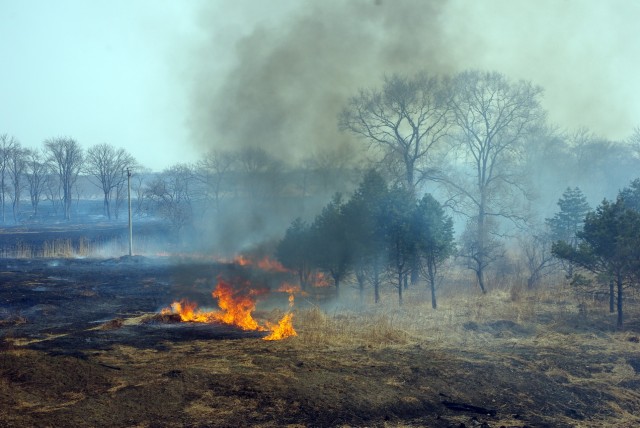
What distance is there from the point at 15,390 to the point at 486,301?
16040 millimetres

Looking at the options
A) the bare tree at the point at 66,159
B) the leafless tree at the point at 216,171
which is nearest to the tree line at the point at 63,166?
the bare tree at the point at 66,159

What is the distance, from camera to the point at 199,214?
136 feet

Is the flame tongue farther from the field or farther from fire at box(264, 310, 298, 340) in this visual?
fire at box(264, 310, 298, 340)

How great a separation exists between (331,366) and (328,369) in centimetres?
25

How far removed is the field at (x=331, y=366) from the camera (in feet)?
27.9

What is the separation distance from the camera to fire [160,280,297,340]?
1438cm

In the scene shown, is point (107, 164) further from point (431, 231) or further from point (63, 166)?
point (431, 231)

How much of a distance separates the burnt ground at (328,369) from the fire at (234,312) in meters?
0.52

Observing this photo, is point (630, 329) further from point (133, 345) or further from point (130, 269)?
point (130, 269)

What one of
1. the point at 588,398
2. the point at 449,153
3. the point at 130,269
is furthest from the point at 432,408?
the point at 130,269

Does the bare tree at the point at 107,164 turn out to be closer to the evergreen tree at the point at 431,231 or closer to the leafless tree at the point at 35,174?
the leafless tree at the point at 35,174

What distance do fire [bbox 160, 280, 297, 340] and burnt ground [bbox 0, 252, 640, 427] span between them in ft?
1.71

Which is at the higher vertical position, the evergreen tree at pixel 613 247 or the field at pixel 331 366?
the evergreen tree at pixel 613 247

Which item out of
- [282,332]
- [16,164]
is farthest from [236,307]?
[16,164]
